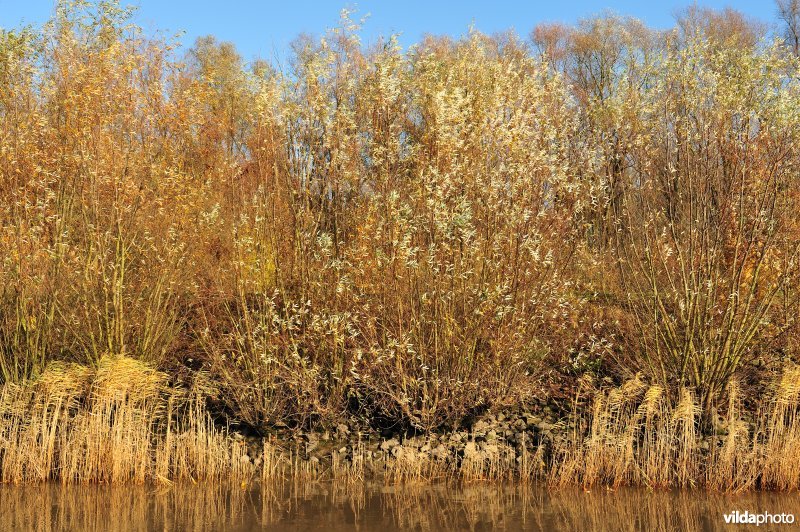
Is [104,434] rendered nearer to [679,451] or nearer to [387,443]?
[387,443]

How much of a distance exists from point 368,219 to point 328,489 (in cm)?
320

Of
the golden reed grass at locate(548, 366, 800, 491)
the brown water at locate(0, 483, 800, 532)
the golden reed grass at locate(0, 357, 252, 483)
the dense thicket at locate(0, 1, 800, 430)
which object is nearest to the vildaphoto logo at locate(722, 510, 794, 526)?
the brown water at locate(0, 483, 800, 532)

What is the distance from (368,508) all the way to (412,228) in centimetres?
319

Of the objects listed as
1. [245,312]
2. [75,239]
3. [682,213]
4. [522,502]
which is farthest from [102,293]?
[682,213]

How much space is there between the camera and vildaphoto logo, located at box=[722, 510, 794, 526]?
23.6 ft

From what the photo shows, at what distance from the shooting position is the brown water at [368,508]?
724 cm

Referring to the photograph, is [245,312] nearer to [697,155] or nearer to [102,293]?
[102,293]

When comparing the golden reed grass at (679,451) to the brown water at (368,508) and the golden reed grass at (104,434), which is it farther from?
the golden reed grass at (104,434)

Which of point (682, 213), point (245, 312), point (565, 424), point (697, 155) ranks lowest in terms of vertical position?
point (565, 424)

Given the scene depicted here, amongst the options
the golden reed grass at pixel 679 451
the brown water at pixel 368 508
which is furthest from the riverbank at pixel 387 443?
the brown water at pixel 368 508

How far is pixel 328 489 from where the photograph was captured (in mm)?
8508

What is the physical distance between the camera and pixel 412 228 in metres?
9.09

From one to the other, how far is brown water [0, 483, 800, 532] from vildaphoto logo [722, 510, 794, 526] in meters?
0.08

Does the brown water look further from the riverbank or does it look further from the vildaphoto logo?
the riverbank
